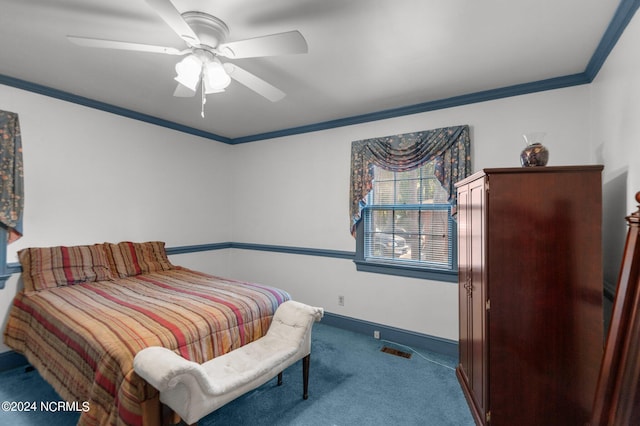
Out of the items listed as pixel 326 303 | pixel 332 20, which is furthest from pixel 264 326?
pixel 332 20

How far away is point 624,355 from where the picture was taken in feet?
3.77

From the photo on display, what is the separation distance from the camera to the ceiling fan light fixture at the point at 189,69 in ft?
5.64

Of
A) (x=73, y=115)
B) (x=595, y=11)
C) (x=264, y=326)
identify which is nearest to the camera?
(x=595, y=11)

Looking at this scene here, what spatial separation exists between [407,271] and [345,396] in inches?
54.6

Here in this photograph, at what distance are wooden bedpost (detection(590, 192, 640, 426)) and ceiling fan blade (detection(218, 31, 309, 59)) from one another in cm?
161

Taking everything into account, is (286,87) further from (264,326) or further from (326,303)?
(326,303)

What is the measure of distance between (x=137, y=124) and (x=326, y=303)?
3.12 meters

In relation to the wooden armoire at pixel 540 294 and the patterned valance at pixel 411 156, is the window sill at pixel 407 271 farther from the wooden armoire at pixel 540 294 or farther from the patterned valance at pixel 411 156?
the wooden armoire at pixel 540 294

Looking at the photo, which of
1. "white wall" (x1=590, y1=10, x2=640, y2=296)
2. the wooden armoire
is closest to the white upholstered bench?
the wooden armoire

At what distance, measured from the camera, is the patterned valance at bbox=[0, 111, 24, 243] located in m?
2.50

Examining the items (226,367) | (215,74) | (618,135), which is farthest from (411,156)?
(226,367)

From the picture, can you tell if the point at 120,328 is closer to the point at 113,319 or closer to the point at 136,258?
the point at 113,319

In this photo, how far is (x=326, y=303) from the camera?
3.67 meters

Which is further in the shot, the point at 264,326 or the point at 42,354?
the point at 264,326
